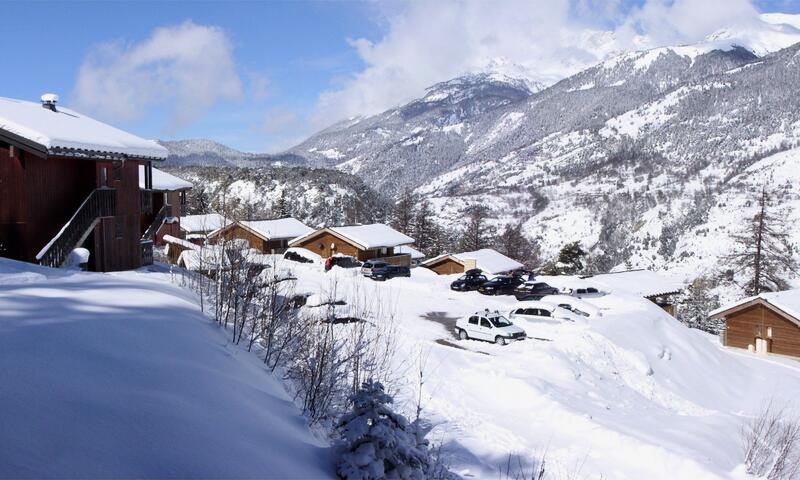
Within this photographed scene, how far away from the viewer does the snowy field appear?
4652 mm

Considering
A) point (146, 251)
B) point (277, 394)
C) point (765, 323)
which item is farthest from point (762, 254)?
point (277, 394)

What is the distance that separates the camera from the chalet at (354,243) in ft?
167

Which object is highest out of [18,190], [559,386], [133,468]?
[18,190]

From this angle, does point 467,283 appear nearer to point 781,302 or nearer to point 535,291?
point 535,291

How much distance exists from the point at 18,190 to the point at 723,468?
767 inches

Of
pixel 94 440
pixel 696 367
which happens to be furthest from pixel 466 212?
pixel 94 440

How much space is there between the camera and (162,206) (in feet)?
102

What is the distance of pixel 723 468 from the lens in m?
11.6

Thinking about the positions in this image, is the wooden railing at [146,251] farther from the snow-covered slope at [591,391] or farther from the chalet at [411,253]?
the chalet at [411,253]

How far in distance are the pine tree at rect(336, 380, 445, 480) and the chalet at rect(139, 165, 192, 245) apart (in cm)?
2038

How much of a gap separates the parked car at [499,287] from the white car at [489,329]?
44.9ft

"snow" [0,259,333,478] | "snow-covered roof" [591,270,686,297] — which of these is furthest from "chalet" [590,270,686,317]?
"snow" [0,259,333,478]

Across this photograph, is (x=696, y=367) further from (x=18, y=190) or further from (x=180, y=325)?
(x=18, y=190)

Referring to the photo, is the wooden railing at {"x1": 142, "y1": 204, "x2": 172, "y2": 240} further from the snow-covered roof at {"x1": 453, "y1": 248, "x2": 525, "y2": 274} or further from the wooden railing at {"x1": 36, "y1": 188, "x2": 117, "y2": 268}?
the snow-covered roof at {"x1": 453, "y1": 248, "x2": 525, "y2": 274}
